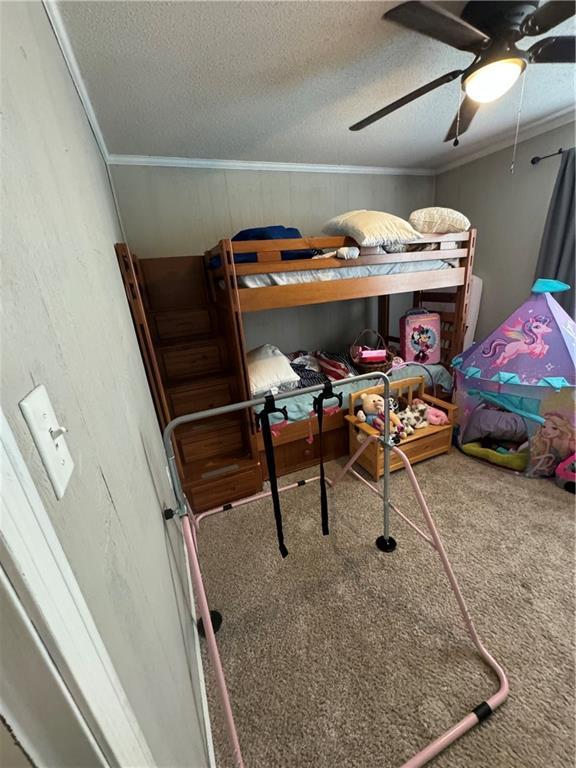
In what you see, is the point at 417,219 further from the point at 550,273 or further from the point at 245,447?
the point at 245,447

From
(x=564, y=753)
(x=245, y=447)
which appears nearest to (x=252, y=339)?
(x=245, y=447)

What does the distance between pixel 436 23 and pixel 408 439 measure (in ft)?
6.58

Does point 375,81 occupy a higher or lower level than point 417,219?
higher

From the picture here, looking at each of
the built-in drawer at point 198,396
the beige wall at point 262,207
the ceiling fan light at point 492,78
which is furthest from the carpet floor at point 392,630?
the ceiling fan light at point 492,78

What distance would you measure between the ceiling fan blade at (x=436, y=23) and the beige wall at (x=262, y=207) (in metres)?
1.73

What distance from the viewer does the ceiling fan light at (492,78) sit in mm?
1180

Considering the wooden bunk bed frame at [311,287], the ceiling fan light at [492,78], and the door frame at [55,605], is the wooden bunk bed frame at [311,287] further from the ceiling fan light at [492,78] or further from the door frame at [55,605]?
the door frame at [55,605]

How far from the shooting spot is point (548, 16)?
3.46 ft

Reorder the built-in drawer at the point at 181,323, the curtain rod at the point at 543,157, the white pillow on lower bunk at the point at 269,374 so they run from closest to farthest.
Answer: the white pillow on lower bunk at the point at 269,374 → the built-in drawer at the point at 181,323 → the curtain rod at the point at 543,157

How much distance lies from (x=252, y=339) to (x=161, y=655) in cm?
245

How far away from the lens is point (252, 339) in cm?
290

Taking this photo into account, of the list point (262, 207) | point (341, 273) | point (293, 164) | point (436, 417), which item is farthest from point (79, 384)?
point (293, 164)

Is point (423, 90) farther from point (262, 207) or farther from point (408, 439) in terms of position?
point (408, 439)

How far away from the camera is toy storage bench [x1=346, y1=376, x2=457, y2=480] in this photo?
7.06ft
